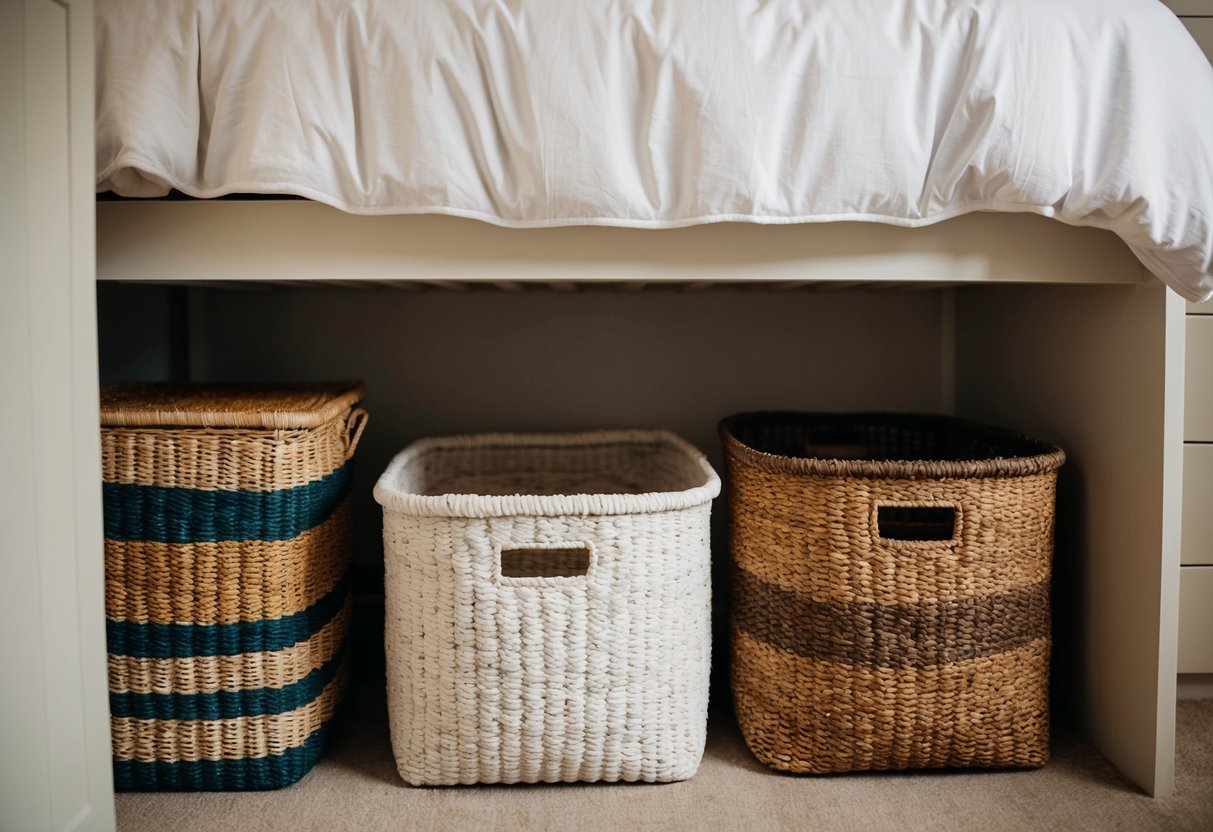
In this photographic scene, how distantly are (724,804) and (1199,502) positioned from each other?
0.83 meters

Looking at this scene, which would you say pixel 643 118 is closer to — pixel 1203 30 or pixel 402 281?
pixel 402 281

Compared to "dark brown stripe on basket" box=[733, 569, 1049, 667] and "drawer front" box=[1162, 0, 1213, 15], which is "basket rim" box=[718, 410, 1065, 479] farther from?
"drawer front" box=[1162, 0, 1213, 15]

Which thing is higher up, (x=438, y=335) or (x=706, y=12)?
(x=706, y=12)

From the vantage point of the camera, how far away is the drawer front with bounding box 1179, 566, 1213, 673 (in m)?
1.36

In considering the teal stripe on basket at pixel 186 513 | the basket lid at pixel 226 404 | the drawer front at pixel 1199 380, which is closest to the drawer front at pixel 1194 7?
the drawer front at pixel 1199 380

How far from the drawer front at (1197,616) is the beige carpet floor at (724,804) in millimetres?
215

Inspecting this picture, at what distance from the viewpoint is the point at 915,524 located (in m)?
1.33

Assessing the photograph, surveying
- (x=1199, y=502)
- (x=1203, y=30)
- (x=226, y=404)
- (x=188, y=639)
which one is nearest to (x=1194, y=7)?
(x=1203, y=30)

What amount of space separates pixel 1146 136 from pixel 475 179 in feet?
2.34

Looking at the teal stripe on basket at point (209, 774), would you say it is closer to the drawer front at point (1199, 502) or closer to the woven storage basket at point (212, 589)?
the woven storage basket at point (212, 589)

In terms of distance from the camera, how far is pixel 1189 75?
1.01 metres

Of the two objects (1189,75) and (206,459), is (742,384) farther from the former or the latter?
(206,459)

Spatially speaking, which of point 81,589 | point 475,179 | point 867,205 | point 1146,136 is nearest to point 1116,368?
point 1146,136

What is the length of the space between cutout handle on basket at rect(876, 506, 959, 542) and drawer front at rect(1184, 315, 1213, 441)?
0.38 m
